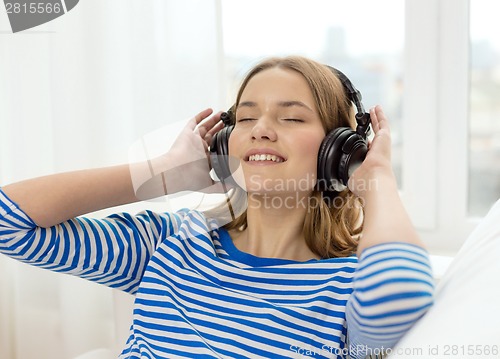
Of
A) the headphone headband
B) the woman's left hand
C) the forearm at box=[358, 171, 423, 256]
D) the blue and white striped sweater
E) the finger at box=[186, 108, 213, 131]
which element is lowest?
the blue and white striped sweater

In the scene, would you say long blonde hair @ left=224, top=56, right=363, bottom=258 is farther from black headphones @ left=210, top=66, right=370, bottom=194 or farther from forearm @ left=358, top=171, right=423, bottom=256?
forearm @ left=358, top=171, right=423, bottom=256

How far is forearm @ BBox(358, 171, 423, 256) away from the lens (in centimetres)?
101

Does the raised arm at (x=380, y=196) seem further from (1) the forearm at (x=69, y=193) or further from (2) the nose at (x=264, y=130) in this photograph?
(1) the forearm at (x=69, y=193)

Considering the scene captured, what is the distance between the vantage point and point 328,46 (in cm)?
195

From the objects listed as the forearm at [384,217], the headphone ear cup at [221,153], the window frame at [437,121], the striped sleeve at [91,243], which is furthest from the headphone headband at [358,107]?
the window frame at [437,121]

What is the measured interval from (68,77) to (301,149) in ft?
2.73

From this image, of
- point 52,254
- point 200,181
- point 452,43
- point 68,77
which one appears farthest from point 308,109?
point 68,77

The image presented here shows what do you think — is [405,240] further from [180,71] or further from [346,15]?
[346,15]

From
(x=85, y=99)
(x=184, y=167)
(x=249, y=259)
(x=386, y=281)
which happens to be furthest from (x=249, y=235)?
(x=85, y=99)

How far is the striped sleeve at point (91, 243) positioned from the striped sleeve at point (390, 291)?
1.54 ft

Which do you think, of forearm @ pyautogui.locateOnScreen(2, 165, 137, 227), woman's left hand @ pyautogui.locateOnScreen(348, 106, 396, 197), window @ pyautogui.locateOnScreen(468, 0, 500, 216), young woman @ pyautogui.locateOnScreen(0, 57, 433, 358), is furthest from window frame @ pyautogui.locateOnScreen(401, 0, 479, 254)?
forearm @ pyautogui.locateOnScreen(2, 165, 137, 227)

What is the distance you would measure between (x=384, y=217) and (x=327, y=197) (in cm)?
29

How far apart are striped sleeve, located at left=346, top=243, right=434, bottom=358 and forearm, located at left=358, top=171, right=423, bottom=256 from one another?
17mm

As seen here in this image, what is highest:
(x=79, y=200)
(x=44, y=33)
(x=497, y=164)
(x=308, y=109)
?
(x=44, y=33)
